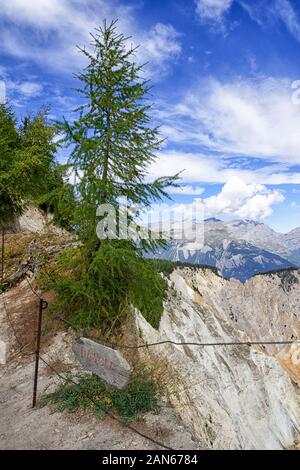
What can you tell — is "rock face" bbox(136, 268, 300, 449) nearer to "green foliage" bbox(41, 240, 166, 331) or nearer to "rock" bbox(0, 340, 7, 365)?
"green foliage" bbox(41, 240, 166, 331)

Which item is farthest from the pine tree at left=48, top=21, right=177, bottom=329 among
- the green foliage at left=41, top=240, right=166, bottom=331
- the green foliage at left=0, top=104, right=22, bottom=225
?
the green foliage at left=0, top=104, right=22, bottom=225

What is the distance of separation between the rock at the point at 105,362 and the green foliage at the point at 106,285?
1621mm

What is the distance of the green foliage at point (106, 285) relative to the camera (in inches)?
359

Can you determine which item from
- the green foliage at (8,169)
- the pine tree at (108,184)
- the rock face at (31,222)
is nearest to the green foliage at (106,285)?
the pine tree at (108,184)

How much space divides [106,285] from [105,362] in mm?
2952

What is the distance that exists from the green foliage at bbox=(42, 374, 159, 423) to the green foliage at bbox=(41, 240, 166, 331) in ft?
6.17

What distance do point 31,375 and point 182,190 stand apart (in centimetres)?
679

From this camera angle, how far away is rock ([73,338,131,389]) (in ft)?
21.9

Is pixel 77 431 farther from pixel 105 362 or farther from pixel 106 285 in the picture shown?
pixel 106 285

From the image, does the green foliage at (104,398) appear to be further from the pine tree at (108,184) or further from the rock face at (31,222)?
the rock face at (31,222)

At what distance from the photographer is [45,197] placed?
9484mm

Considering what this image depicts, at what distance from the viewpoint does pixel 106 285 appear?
9.62 meters

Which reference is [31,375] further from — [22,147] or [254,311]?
[254,311]

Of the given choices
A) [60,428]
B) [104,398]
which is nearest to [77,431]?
[60,428]
